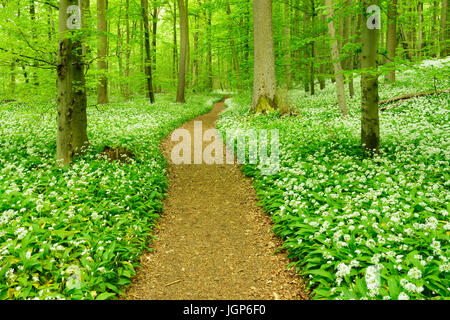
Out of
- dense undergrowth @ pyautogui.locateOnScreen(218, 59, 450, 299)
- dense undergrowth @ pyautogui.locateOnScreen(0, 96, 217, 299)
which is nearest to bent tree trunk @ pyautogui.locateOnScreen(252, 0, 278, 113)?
dense undergrowth @ pyautogui.locateOnScreen(218, 59, 450, 299)

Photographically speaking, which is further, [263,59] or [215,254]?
[263,59]

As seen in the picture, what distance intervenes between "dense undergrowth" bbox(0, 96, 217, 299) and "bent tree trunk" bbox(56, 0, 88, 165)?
1.48 ft

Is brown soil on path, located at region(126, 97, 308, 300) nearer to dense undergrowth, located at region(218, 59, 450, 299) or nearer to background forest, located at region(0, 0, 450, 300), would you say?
background forest, located at region(0, 0, 450, 300)

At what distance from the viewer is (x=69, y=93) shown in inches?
280

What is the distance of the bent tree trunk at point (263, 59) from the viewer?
41.9 feet

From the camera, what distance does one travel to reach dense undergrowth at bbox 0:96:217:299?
3.58 meters

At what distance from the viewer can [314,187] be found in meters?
5.68

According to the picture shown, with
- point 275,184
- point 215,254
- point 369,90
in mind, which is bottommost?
point 215,254

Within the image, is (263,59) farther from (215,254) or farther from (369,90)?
(215,254)

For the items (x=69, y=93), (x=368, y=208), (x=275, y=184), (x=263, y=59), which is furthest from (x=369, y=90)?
(x=69, y=93)

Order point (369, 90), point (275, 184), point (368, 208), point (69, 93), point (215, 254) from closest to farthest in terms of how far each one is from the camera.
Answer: point (368, 208), point (215, 254), point (275, 184), point (369, 90), point (69, 93)

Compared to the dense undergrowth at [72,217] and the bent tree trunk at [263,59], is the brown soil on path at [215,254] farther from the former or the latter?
the bent tree trunk at [263,59]

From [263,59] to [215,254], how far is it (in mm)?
10668

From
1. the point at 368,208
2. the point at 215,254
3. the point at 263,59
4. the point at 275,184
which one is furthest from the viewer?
the point at 263,59
